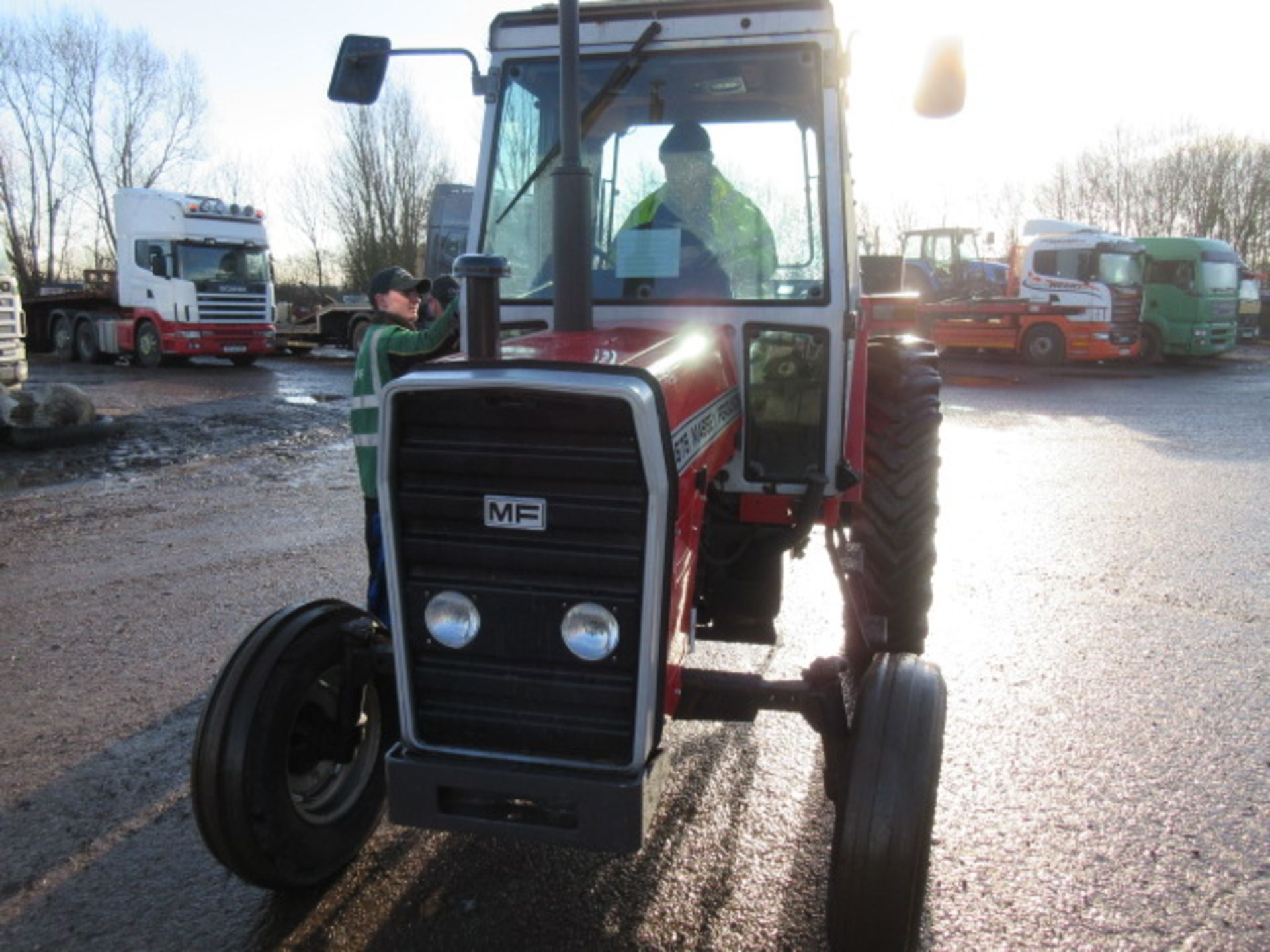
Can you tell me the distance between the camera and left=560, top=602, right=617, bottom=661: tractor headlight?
7.90 feet

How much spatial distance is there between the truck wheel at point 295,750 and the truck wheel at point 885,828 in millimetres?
1413

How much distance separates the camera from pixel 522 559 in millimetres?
2430

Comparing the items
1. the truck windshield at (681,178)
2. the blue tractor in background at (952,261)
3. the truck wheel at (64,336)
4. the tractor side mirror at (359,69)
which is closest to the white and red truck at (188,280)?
the truck wheel at (64,336)

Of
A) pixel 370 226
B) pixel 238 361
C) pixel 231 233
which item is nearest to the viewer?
pixel 231 233

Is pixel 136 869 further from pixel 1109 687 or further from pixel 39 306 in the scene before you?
pixel 39 306

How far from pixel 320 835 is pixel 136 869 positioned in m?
0.65

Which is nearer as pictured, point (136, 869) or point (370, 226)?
point (136, 869)

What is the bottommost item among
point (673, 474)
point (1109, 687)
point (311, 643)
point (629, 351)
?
point (1109, 687)

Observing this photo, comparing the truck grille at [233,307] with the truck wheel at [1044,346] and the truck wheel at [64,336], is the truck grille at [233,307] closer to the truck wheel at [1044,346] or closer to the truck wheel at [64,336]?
the truck wheel at [64,336]

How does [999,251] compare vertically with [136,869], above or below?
above

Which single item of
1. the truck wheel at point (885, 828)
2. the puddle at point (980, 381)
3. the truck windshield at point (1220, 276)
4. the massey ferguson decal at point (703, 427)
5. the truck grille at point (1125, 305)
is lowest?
the puddle at point (980, 381)

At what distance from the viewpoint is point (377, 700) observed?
3.24 metres

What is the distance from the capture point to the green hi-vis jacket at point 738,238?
3.47 meters

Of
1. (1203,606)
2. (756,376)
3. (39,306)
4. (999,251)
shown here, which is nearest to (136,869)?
(756,376)
